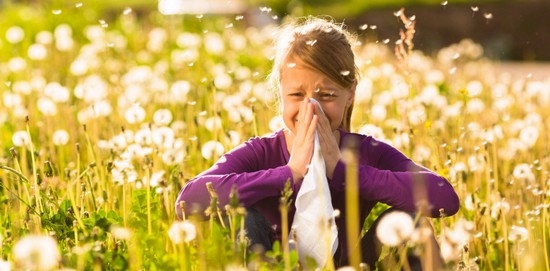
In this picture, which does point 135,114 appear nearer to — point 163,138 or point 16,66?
point 163,138

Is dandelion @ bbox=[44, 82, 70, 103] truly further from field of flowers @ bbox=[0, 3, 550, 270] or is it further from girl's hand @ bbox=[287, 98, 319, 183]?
girl's hand @ bbox=[287, 98, 319, 183]

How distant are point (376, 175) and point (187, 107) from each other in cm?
244

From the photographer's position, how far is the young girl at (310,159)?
2854 millimetres

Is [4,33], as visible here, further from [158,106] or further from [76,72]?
[158,106]

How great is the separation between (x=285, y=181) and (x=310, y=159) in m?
0.09

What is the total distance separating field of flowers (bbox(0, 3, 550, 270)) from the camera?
8.63 ft

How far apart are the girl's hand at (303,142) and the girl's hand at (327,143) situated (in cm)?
3

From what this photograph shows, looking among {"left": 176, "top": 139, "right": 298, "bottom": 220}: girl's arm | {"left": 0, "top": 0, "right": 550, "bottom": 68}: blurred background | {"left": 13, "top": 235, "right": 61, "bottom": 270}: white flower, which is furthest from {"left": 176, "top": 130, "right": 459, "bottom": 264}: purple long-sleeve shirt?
{"left": 0, "top": 0, "right": 550, "bottom": 68}: blurred background

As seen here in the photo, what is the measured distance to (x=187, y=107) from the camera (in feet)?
17.1

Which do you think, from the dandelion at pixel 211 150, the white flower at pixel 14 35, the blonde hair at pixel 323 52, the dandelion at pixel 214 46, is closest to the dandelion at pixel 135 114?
the dandelion at pixel 211 150

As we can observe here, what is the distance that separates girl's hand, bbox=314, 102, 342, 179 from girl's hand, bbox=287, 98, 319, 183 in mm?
29

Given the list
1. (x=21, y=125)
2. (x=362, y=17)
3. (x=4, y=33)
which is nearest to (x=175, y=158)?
(x=21, y=125)

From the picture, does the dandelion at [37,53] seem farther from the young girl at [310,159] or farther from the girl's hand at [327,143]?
the girl's hand at [327,143]

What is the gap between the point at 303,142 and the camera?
112 inches
